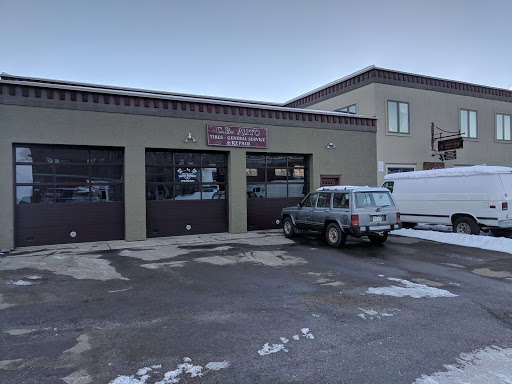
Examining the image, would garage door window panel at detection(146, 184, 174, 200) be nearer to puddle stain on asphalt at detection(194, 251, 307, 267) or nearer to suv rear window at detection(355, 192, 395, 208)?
puddle stain on asphalt at detection(194, 251, 307, 267)

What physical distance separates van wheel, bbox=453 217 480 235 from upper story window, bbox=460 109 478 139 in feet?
34.9

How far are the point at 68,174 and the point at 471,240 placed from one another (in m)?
12.7

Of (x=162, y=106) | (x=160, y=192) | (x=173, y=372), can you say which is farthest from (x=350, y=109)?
(x=173, y=372)

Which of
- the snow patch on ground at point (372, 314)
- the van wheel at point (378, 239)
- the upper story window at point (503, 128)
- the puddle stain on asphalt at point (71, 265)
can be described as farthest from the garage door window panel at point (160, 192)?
the upper story window at point (503, 128)

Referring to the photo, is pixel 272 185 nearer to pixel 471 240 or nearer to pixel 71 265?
pixel 471 240

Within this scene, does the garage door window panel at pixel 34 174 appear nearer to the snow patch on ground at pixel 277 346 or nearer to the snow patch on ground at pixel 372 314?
the snow patch on ground at pixel 277 346

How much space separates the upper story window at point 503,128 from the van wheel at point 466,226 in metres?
13.7

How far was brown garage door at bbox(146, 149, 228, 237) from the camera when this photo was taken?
13219mm

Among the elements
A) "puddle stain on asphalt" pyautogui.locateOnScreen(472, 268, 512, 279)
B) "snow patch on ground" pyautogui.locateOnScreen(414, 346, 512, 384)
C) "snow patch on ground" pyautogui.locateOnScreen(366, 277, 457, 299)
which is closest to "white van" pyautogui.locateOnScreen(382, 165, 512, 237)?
"puddle stain on asphalt" pyautogui.locateOnScreen(472, 268, 512, 279)

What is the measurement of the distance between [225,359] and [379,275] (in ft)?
15.0

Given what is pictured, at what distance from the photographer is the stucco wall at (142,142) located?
35.6ft

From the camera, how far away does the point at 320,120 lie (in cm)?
1590

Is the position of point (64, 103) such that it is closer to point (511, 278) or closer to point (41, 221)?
point (41, 221)

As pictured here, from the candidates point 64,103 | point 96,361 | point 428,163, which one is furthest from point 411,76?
point 96,361
